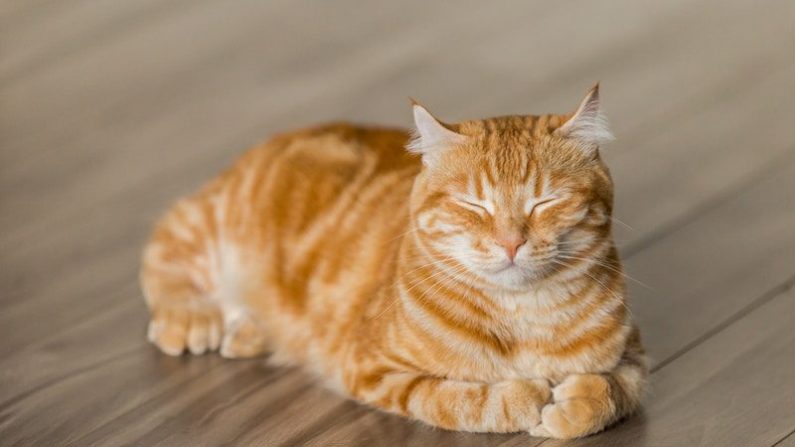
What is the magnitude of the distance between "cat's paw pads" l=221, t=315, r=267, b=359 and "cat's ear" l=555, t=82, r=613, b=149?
2.91 feet

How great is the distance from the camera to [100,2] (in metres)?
5.09

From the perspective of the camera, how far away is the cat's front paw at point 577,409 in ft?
7.90

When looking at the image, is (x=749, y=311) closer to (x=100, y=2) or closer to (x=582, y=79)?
(x=582, y=79)

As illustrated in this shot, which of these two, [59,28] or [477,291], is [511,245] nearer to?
[477,291]

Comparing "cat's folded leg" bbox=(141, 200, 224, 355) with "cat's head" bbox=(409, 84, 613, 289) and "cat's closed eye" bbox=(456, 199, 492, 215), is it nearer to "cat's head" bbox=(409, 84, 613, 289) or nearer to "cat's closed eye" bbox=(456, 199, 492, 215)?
"cat's head" bbox=(409, 84, 613, 289)

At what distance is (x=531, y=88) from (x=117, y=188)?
1271mm

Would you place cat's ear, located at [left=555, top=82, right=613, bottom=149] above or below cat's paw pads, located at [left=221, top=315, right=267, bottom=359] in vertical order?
above

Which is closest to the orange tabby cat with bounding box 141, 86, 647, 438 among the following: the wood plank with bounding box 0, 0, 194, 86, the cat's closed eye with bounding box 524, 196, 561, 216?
the cat's closed eye with bounding box 524, 196, 561, 216

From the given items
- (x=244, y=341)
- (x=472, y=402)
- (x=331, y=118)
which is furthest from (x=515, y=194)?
(x=331, y=118)

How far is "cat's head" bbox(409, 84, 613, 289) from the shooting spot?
2.31 meters

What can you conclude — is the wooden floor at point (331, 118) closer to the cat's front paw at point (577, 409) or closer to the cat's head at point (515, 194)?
the cat's front paw at point (577, 409)

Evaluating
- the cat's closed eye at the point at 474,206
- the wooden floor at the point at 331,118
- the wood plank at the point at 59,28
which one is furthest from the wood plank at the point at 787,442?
the wood plank at the point at 59,28

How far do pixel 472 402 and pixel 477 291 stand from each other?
0.66ft

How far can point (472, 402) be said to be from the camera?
2438 millimetres
